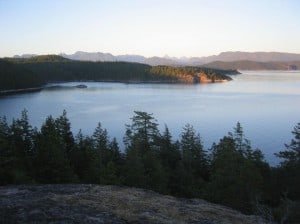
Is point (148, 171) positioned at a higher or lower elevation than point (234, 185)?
lower

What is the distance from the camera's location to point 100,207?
7.67 metres

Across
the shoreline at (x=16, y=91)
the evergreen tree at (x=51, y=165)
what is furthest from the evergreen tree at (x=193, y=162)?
the shoreline at (x=16, y=91)

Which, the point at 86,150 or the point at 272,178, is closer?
the point at 272,178

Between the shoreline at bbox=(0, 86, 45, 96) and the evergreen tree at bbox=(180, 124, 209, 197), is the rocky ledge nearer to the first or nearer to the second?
the evergreen tree at bbox=(180, 124, 209, 197)

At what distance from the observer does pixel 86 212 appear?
288 inches

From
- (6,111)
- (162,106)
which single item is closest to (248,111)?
(162,106)

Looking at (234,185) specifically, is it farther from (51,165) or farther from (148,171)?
(51,165)

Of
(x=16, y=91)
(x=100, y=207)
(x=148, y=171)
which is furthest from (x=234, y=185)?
(x=16, y=91)

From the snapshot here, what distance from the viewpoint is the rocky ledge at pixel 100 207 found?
279 inches

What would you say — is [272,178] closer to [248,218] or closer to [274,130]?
[248,218]

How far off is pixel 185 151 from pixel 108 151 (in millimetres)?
6387

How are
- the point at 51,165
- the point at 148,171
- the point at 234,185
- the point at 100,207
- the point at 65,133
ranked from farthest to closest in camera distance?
1. the point at 65,133
2. the point at 148,171
3. the point at 51,165
4. the point at 234,185
5. the point at 100,207

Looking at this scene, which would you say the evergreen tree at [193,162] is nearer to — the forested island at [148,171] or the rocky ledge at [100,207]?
the forested island at [148,171]

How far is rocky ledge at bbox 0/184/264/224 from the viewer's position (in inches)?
279
